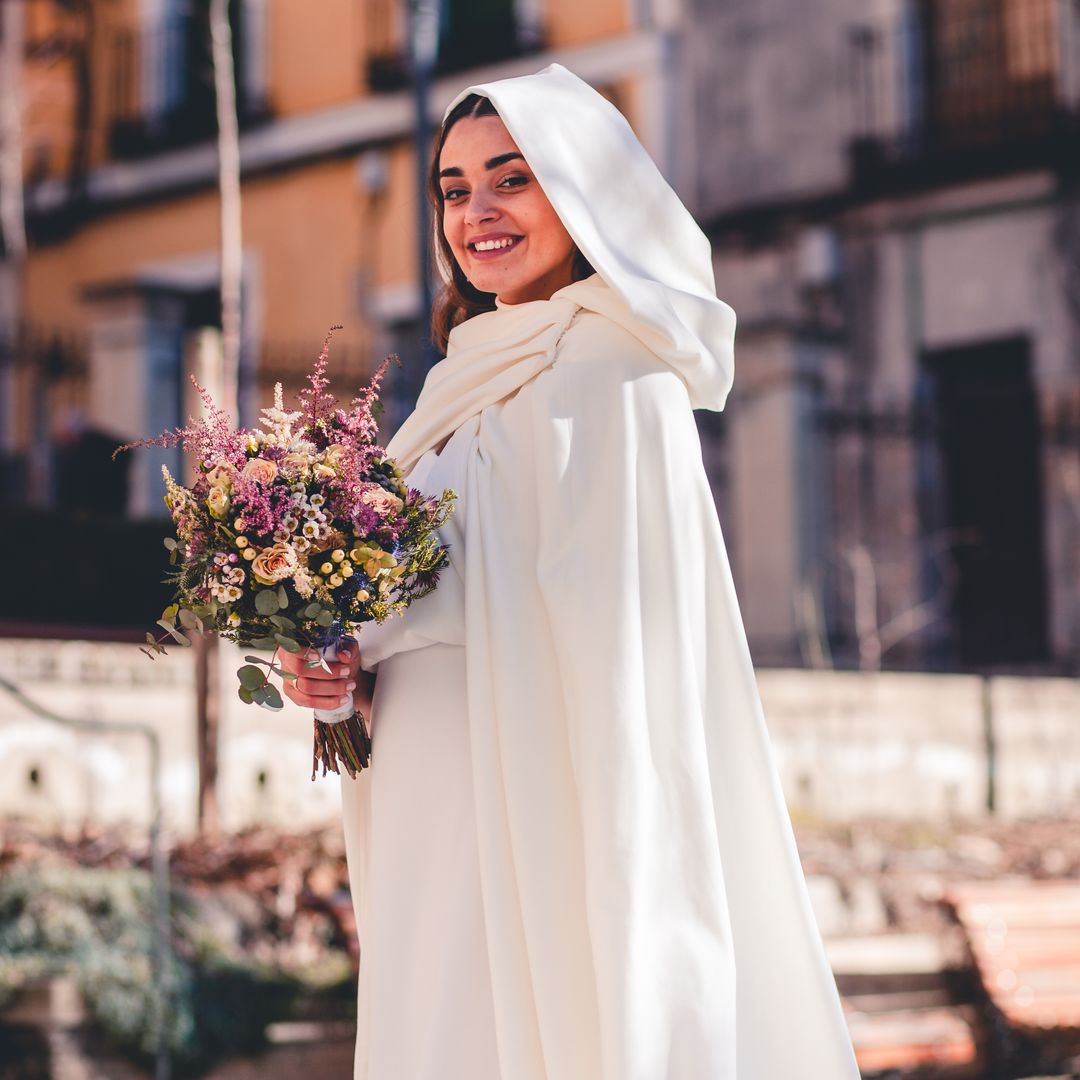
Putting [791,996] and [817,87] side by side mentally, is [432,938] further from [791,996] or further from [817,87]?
[817,87]

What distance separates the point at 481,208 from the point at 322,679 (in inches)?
30.7

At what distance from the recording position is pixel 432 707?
8.59 ft

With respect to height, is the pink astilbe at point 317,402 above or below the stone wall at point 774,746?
above

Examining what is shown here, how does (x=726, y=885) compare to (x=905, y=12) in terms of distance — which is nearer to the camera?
(x=726, y=885)

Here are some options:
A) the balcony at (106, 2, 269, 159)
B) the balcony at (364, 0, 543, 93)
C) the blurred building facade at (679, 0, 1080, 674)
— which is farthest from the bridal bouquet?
the balcony at (106, 2, 269, 159)

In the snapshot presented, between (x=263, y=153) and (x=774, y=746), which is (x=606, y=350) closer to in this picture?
(x=774, y=746)

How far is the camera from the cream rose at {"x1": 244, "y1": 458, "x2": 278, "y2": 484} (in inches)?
94.4

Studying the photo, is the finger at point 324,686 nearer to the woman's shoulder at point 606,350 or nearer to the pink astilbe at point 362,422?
the pink astilbe at point 362,422

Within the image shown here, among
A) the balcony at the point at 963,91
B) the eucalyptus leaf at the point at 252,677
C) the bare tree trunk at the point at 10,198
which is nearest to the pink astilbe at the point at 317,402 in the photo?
the eucalyptus leaf at the point at 252,677

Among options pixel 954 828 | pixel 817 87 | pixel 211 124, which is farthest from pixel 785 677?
pixel 211 124

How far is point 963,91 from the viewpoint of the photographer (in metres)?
14.3

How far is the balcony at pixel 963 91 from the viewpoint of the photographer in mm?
13609

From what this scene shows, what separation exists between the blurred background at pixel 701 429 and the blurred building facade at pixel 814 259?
0.11 feet

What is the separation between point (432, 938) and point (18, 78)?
1448cm
